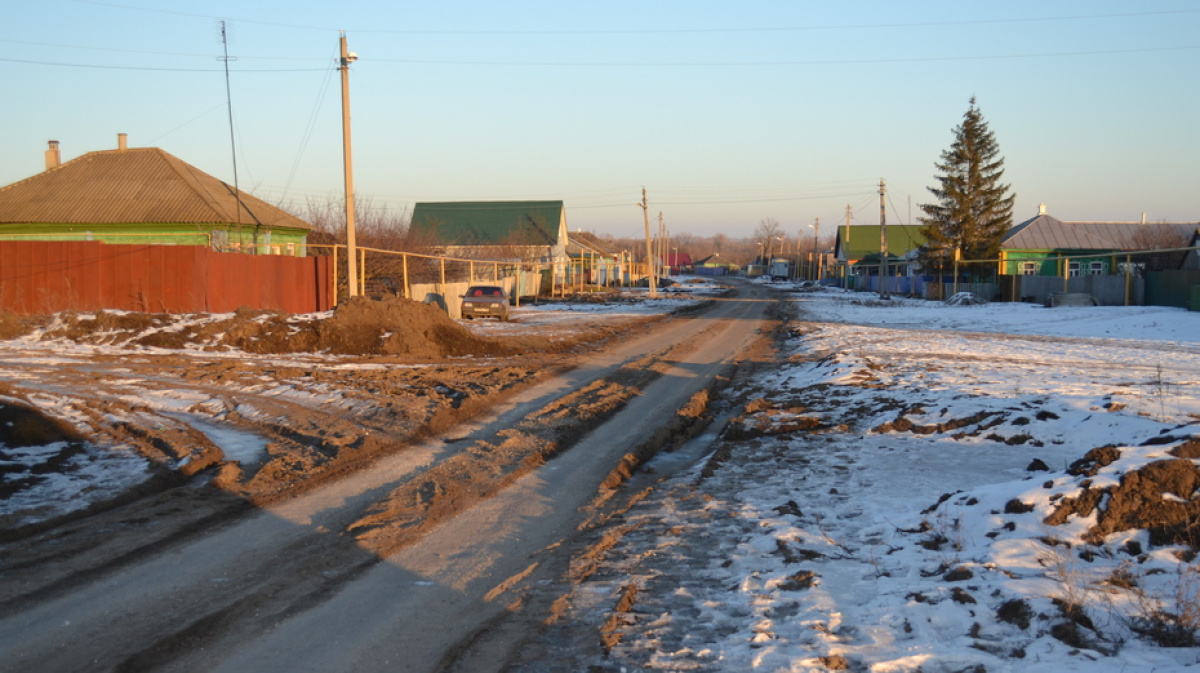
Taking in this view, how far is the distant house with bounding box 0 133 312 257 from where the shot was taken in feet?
111

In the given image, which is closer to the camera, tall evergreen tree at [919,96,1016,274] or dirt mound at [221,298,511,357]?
dirt mound at [221,298,511,357]

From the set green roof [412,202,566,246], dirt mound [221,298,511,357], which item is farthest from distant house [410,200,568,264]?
dirt mound [221,298,511,357]

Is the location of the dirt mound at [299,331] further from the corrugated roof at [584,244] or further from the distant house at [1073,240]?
the corrugated roof at [584,244]

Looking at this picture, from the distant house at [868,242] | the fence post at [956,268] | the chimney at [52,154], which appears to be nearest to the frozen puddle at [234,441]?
the chimney at [52,154]

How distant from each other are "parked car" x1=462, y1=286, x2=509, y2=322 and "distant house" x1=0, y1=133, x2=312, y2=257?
746 centimetres

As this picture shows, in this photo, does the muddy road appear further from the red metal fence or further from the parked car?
the parked car

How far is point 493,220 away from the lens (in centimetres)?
7219

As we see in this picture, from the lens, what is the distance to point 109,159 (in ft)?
124

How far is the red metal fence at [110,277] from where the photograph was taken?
23.8 m

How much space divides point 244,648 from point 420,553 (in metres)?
1.83

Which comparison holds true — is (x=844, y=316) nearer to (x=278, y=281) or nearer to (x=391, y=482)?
(x=278, y=281)

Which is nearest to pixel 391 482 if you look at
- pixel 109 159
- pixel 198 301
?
pixel 198 301

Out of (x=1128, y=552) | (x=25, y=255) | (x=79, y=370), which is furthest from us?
(x=25, y=255)

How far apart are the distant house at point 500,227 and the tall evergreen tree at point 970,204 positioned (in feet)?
98.5
